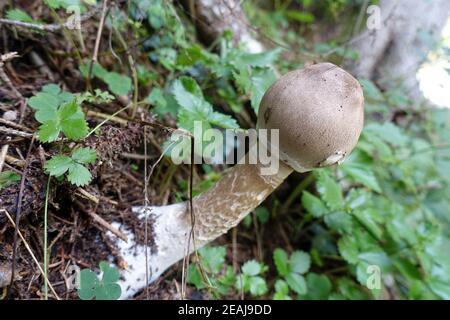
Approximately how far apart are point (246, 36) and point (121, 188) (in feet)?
5.10

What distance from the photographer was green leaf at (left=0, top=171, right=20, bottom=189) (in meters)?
1.25

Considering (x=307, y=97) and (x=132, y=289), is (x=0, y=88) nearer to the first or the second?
(x=132, y=289)

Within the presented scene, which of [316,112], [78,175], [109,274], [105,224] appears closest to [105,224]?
[105,224]

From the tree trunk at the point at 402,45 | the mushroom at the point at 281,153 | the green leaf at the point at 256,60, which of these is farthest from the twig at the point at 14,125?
the tree trunk at the point at 402,45

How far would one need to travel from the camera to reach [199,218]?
5.45 feet

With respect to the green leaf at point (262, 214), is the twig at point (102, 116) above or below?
above

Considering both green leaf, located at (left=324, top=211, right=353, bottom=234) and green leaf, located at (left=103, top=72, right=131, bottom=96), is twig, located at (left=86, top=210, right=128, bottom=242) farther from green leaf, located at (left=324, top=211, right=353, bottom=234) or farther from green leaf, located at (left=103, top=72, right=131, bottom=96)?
green leaf, located at (left=324, top=211, right=353, bottom=234)

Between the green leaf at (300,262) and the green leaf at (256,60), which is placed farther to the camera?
the green leaf at (300,262)

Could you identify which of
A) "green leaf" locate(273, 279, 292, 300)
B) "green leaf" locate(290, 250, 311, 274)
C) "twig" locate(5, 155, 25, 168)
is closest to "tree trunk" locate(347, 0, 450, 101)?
"green leaf" locate(290, 250, 311, 274)

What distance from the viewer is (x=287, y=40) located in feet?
12.0

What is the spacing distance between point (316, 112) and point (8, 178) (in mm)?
1159

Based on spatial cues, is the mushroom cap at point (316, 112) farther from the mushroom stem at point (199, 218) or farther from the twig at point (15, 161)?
the twig at point (15, 161)

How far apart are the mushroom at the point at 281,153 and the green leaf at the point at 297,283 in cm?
65

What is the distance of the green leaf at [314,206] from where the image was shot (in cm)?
212
